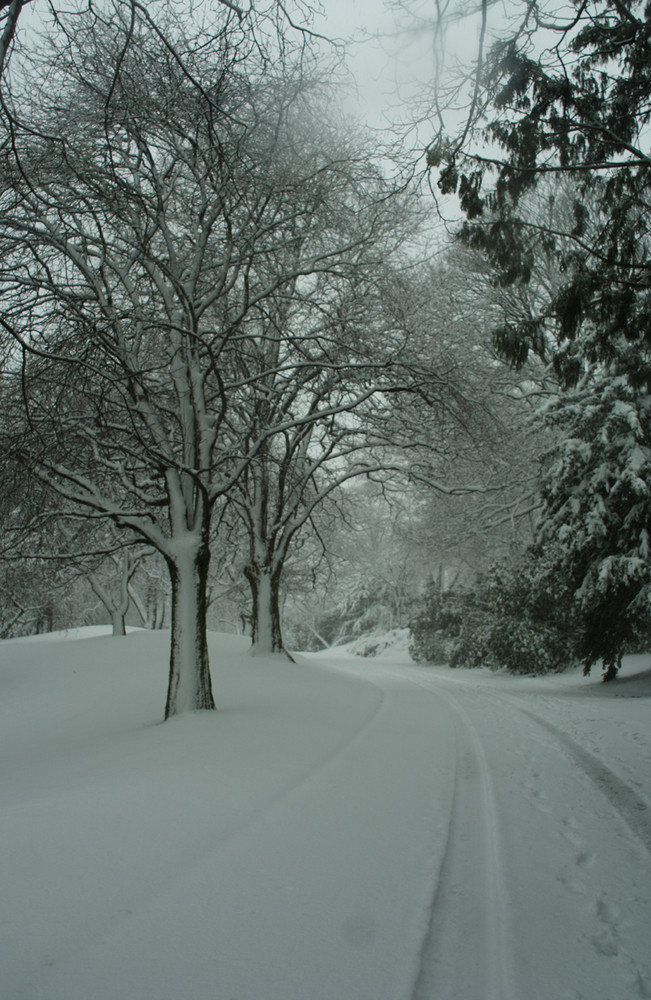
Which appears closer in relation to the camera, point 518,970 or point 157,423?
point 518,970

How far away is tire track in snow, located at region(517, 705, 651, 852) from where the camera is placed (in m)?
4.25

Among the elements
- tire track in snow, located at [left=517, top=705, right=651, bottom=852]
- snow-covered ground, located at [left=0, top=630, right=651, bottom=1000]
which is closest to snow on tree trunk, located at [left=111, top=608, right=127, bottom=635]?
snow-covered ground, located at [left=0, top=630, right=651, bottom=1000]

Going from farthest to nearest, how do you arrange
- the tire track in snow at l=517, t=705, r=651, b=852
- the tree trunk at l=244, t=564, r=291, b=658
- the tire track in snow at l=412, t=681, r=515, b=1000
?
the tree trunk at l=244, t=564, r=291, b=658 < the tire track in snow at l=517, t=705, r=651, b=852 < the tire track in snow at l=412, t=681, r=515, b=1000

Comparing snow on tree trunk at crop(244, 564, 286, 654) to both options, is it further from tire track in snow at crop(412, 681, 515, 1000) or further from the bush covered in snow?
tire track in snow at crop(412, 681, 515, 1000)

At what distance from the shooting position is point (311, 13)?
4184 millimetres

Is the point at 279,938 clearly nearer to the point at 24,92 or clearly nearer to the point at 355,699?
the point at 355,699

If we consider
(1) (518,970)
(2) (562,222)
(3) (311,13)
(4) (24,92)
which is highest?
(2) (562,222)

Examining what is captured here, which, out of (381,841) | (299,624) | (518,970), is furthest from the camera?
(299,624)

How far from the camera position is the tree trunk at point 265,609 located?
14.7 meters

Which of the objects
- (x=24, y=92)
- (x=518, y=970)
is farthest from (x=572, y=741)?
(x=24, y=92)

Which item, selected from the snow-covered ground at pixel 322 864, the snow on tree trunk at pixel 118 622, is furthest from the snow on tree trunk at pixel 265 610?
the snow on tree trunk at pixel 118 622

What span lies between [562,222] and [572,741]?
1217cm

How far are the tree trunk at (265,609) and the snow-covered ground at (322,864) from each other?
23.5 ft

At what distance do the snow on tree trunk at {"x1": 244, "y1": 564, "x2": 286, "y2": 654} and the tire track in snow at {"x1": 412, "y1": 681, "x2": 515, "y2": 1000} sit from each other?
1021cm
